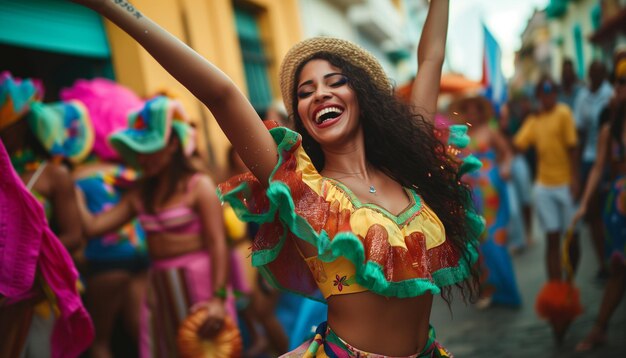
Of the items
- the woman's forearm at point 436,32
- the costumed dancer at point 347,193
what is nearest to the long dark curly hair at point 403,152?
the costumed dancer at point 347,193

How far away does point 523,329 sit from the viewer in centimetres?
509

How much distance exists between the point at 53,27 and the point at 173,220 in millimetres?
2422

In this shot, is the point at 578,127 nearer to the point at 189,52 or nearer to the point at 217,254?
the point at 217,254

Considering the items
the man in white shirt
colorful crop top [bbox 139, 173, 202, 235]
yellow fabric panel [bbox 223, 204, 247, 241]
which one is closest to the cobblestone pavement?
the man in white shirt

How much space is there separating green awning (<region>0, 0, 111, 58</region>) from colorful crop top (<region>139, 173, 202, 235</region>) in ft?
6.33

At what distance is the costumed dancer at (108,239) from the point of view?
416cm

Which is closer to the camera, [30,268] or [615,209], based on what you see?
[30,268]

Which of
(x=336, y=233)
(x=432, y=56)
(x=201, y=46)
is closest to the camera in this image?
(x=336, y=233)

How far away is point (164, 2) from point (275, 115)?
4.88ft

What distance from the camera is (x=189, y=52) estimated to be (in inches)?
66.1

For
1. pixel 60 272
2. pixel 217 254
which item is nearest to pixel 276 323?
pixel 217 254

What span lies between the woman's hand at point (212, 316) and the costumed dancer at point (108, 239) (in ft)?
2.97

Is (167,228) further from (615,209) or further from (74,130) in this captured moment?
(615,209)

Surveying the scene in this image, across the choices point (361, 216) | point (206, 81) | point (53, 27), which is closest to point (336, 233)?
point (361, 216)
